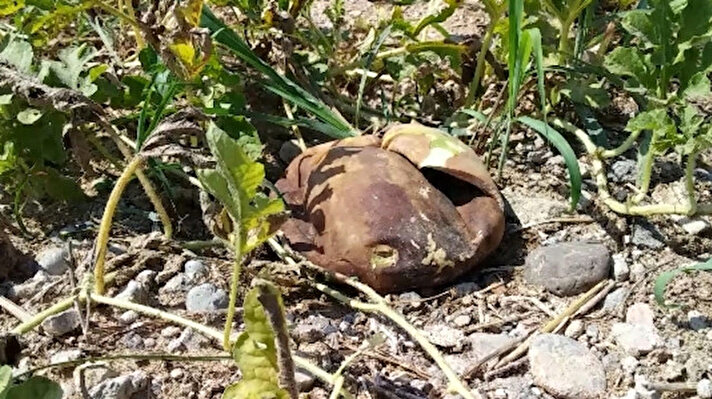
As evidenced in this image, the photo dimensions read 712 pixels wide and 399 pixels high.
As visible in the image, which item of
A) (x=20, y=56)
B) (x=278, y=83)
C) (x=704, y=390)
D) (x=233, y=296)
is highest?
(x=20, y=56)

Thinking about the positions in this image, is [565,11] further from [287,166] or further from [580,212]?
[287,166]

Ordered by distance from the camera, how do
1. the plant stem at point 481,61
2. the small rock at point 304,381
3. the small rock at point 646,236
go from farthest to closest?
1. the plant stem at point 481,61
2. the small rock at point 646,236
3. the small rock at point 304,381

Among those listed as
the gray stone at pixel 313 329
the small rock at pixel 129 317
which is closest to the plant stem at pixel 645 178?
the gray stone at pixel 313 329

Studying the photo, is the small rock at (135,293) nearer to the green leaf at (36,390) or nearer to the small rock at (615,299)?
the green leaf at (36,390)

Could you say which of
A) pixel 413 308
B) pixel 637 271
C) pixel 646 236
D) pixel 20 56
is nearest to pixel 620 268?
pixel 637 271

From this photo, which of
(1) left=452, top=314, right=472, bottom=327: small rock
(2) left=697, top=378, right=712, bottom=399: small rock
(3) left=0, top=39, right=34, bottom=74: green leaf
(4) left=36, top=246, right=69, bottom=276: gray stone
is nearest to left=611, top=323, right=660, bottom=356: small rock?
(2) left=697, top=378, right=712, bottom=399: small rock

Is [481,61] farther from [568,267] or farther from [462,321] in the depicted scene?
[462,321]

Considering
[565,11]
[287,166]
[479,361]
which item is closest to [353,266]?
[479,361]

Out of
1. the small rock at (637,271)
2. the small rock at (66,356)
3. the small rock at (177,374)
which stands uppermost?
the small rock at (637,271)
